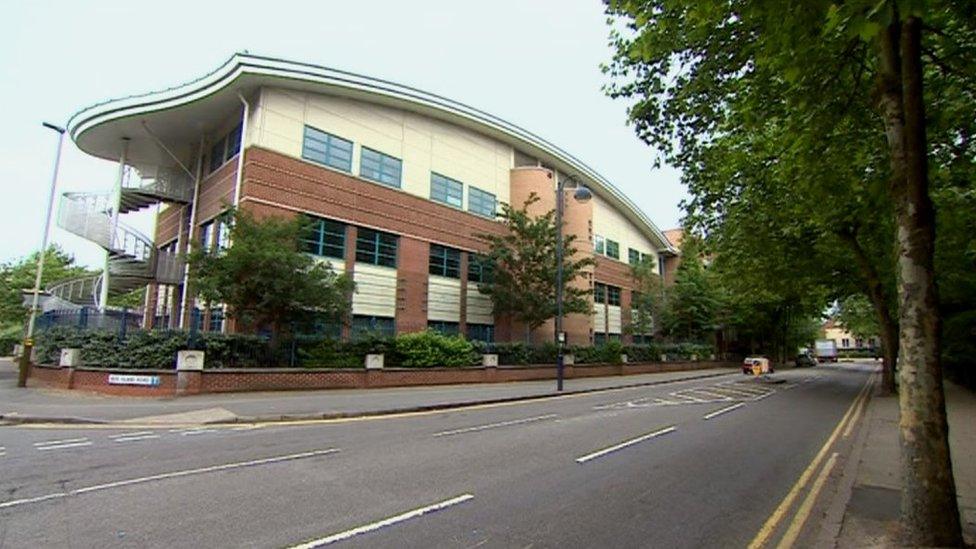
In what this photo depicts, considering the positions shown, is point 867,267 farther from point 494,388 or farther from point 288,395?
point 288,395

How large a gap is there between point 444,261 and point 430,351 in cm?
806

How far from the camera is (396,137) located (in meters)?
28.6

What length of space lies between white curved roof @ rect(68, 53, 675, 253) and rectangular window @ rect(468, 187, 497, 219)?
12.8ft

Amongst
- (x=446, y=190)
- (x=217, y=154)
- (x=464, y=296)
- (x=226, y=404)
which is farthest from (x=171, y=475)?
(x=446, y=190)

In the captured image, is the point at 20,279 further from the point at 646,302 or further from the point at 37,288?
the point at 646,302

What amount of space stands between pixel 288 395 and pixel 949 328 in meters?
26.0

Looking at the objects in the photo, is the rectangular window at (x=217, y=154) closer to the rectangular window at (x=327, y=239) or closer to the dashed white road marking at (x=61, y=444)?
the rectangular window at (x=327, y=239)

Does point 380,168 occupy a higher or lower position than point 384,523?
higher

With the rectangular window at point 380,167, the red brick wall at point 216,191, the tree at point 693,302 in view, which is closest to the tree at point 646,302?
the tree at point 693,302

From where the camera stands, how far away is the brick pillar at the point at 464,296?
3019 centimetres

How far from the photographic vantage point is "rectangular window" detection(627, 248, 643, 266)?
48.1 m

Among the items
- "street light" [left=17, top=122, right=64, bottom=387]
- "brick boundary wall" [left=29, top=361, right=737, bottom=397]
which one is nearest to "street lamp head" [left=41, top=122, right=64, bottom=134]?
"street light" [left=17, top=122, right=64, bottom=387]

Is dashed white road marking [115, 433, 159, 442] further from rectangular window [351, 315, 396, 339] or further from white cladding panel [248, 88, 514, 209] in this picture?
white cladding panel [248, 88, 514, 209]

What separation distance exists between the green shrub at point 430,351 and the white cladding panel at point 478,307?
20.0ft
